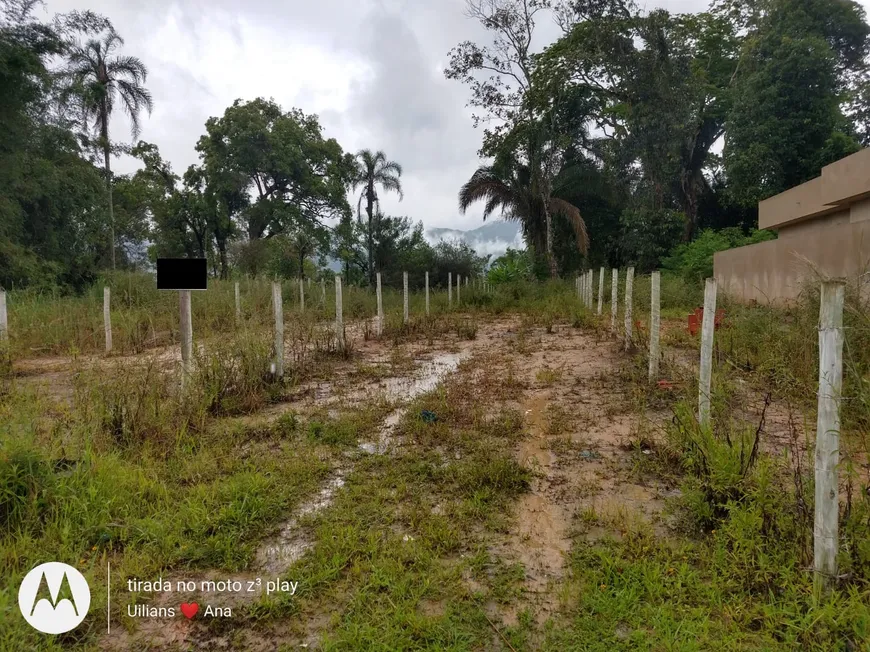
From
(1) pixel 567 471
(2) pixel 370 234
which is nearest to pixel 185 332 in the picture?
(1) pixel 567 471

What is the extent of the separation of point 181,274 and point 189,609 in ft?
8.21

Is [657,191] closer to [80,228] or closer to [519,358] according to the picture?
[519,358]

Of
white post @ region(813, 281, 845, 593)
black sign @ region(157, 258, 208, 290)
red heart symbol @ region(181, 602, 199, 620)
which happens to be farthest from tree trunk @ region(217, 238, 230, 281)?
white post @ region(813, 281, 845, 593)

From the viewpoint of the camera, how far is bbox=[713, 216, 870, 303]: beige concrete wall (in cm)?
827

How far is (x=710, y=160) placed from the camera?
2083cm

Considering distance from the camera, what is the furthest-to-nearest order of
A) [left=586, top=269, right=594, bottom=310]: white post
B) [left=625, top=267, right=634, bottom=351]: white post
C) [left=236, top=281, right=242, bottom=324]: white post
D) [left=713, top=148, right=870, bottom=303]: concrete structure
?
1. [left=586, top=269, right=594, bottom=310]: white post
2. [left=713, top=148, right=870, bottom=303]: concrete structure
3. [left=625, top=267, right=634, bottom=351]: white post
4. [left=236, top=281, right=242, bottom=324]: white post

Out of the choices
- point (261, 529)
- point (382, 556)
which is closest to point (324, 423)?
point (261, 529)

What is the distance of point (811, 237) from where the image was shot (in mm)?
9734

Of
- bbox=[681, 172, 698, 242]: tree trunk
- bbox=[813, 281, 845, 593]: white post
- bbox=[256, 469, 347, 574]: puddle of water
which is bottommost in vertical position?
bbox=[256, 469, 347, 574]: puddle of water

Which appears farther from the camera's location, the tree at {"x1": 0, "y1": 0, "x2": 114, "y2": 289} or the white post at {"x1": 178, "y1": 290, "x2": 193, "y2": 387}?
the tree at {"x1": 0, "y1": 0, "x2": 114, "y2": 289}

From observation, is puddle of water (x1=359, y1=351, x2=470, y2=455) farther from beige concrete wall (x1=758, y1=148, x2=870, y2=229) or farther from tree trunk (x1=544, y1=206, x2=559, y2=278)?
tree trunk (x1=544, y1=206, x2=559, y2=278)

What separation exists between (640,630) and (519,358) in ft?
17.8

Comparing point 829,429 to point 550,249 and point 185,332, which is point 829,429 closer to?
point 185,332

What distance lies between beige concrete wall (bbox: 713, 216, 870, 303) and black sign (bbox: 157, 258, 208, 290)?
21.9 ft
